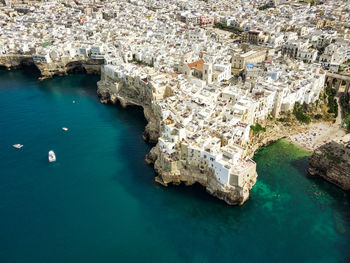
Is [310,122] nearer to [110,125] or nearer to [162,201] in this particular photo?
[162,201]

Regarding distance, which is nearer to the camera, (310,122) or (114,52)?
(310,122)

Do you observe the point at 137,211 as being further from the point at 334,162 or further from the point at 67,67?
the point at 67,67

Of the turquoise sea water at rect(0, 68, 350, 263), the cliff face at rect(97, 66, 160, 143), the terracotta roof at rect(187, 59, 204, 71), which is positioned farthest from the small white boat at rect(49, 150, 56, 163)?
the terracotta roof at rect(187, 59, 204, 71)

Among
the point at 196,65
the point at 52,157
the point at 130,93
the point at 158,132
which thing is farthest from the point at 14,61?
the point at 158,132

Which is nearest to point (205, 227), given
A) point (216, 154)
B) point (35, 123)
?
point (216, 154)

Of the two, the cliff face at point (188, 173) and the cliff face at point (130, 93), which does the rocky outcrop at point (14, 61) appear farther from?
the cliff face at point (188, 173)

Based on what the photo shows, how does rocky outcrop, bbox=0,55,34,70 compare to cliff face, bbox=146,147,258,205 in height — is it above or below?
above

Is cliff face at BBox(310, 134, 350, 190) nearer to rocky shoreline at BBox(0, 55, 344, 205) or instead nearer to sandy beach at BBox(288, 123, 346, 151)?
sandy beach at BBox(288, 123, 346, 151)
